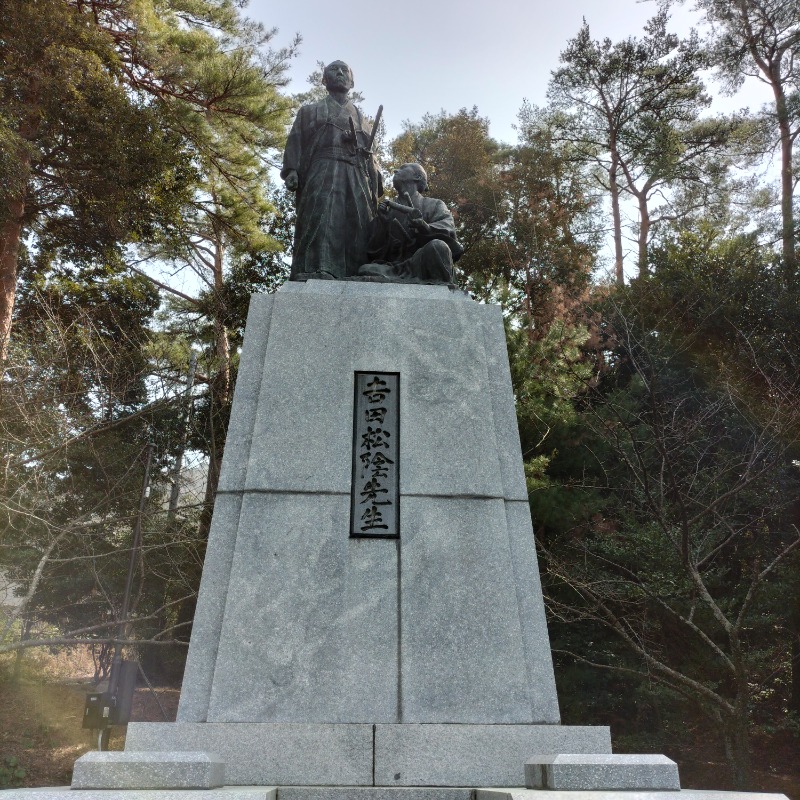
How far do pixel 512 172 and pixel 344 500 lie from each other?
41.6 feet

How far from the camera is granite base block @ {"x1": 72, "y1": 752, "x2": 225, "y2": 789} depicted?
8.54 ft

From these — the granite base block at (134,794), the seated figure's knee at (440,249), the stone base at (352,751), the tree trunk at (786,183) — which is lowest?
the granite base block at (134,794)

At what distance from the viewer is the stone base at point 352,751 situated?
10.4 ft

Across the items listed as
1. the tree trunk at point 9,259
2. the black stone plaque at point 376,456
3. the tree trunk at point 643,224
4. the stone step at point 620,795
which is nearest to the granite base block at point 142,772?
the stone step at point 620,795

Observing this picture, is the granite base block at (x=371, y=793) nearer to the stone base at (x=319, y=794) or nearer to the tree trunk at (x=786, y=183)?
the stone base at (x=319, y=794)

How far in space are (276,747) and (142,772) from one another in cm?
70

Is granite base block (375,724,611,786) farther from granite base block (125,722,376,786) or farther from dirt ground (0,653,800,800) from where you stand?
dirt ground (0,653,800,800)

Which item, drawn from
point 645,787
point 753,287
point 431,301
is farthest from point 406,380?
point 753,287

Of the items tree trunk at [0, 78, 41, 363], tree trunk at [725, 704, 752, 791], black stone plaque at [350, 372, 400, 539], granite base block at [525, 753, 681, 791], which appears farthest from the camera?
tree trunk at [0, 78, 41, 363]

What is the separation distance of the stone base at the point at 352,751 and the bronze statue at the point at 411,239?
2.77 meters

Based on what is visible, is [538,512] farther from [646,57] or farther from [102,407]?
[646,57]

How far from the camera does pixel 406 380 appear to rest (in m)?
4.41

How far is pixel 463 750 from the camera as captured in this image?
328 centimetres

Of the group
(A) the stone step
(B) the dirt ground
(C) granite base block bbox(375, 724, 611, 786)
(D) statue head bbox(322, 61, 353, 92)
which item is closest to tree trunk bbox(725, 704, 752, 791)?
(B) the dirt ground
